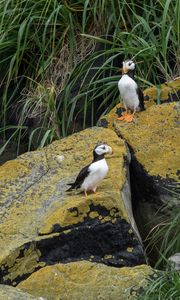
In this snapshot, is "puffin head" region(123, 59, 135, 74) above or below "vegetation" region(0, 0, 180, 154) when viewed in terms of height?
above

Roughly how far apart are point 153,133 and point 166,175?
0.46 meters

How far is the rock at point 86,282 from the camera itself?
521 centimetres

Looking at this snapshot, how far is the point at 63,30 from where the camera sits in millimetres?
8523

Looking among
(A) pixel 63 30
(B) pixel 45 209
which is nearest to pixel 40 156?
(B) pixel 45 209

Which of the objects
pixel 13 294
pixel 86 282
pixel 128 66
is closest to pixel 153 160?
pixel 128 66

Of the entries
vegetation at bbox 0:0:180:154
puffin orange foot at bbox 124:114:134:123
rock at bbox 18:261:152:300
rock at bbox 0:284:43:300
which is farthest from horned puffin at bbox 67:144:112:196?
vegetation at bbox 0:0:180:154

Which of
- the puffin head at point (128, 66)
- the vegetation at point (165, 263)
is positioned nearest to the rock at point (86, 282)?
the vegetation at point (165, 263)

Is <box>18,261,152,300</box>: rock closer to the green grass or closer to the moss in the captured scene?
the green grass

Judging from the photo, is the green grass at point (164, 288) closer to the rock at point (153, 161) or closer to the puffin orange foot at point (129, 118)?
the rock at point (153, 161)

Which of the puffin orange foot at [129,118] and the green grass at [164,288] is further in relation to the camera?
the puffin orange foot at [129,118]

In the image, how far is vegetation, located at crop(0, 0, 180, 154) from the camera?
791 centimetres

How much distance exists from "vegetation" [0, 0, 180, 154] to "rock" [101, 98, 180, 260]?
→ 977 mm

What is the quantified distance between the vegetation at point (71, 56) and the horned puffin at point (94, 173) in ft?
5.10

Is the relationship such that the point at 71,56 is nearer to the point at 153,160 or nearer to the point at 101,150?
the point at 153,160
